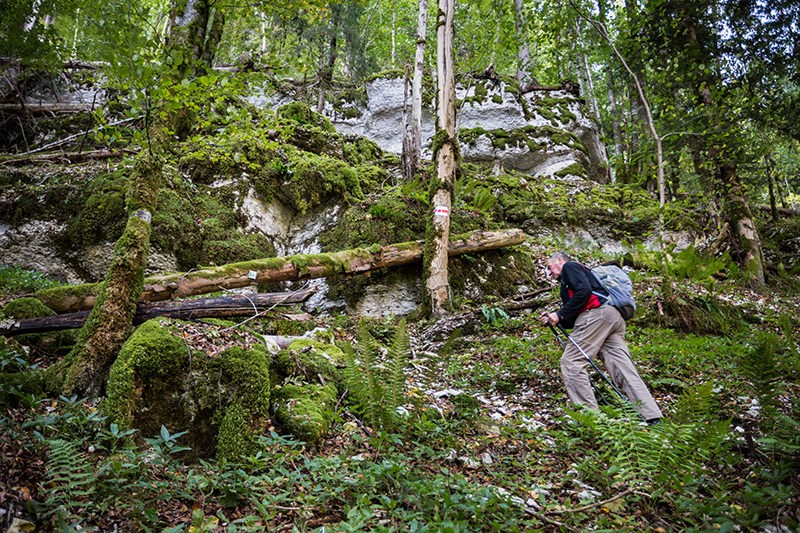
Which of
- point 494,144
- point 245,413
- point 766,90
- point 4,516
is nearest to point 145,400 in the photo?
point 245,413

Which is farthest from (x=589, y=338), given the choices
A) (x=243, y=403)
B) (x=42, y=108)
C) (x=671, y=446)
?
(x=42, y=108)

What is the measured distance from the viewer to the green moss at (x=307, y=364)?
14.2 feet

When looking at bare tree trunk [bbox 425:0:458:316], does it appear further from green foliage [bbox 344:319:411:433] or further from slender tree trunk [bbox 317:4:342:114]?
slender tree trunk [bbox 317:4:342:114]

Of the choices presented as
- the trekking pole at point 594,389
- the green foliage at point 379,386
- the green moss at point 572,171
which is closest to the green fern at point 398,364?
the green foliage at point 379,386

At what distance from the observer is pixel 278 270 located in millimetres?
6867

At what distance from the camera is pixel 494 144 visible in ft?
57.1

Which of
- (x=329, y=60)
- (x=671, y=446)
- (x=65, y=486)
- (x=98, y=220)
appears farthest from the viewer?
(x=329, y=60)

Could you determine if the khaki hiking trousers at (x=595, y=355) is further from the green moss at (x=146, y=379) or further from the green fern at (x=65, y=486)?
the green fern at (x=65, y=486)

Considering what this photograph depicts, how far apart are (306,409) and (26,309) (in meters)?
3.64

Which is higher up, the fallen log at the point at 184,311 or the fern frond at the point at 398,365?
the fallen log at the point at 184,311

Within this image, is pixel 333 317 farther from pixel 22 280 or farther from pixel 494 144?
pixel 494 144

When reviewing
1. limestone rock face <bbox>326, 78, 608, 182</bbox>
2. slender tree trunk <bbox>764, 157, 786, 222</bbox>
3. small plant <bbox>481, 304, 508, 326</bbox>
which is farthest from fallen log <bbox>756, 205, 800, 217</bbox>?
small plant <bbox>481, 304, 508, 326</bbox>

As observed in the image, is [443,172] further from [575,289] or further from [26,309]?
[26,309]

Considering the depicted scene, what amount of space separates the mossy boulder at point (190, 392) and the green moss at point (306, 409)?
0.20m
